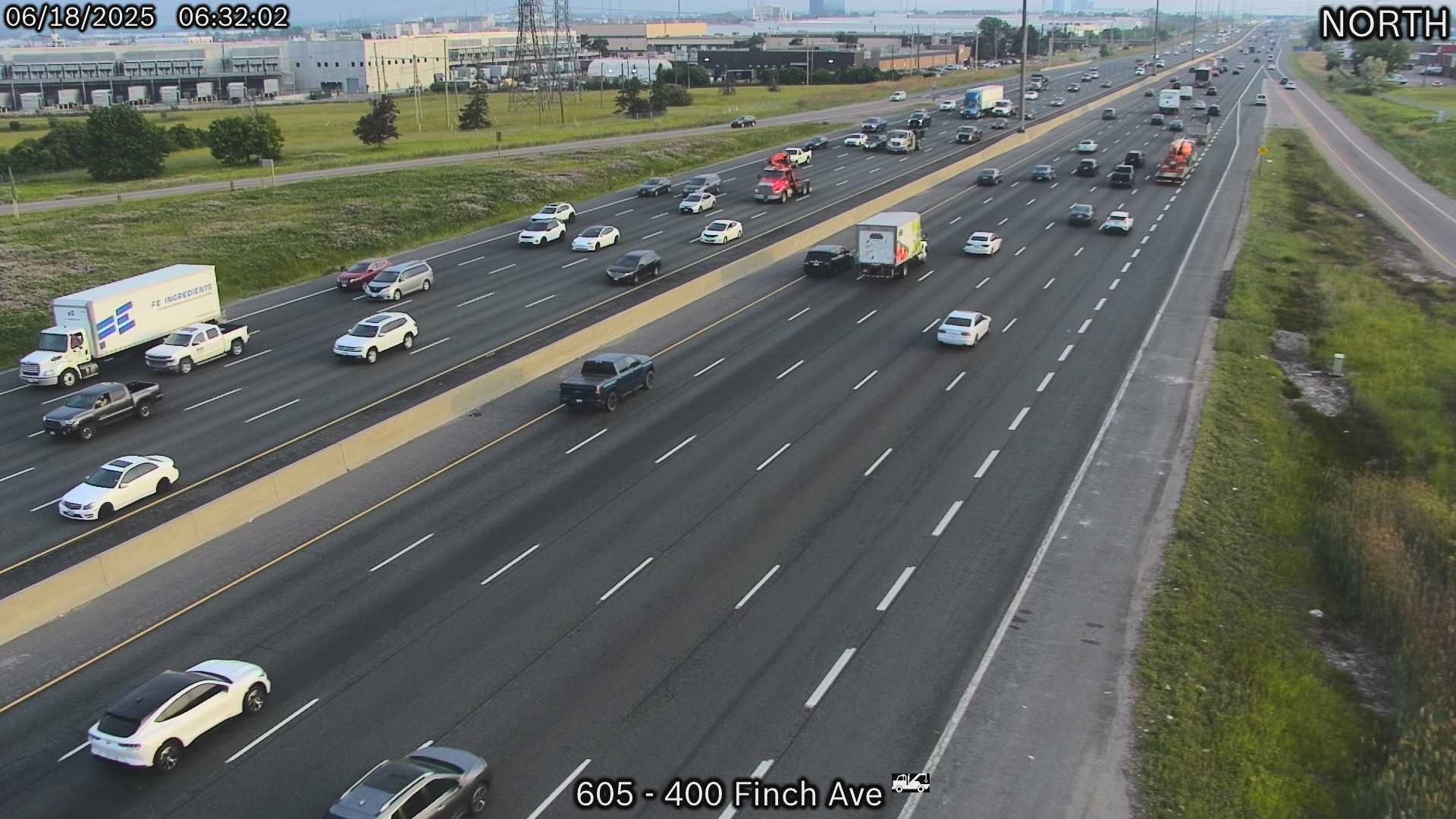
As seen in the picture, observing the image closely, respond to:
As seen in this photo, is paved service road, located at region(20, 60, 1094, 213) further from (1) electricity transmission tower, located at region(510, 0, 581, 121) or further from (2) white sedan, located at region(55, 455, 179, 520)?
(2) white sedan, located at region(55, 455, 179, 520)

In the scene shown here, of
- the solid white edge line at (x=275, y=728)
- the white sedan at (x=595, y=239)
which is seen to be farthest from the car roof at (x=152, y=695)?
the white sedan at (x=595, y=239)

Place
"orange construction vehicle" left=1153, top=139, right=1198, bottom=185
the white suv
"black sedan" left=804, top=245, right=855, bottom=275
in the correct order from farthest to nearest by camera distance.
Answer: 1. "orange construction vehicle" left=1153, top=139, right=1198, bottom=185
2. "black sedan" left=804, top=245, right=855, bottom=275
3. the white suv

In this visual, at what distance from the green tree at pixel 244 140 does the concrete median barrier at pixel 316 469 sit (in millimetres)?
55524

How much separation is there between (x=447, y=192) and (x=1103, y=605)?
62.1 meters

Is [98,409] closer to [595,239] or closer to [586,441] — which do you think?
[586,441]

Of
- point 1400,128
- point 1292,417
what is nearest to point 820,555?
point 1292,417

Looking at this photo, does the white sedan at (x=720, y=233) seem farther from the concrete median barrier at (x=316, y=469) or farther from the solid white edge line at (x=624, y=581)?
the solid white edge line at (x=624, y=581)

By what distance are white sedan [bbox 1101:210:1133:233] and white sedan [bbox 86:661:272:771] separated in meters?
55.4

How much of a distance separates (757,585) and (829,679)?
398 cm

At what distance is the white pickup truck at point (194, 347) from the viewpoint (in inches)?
1629

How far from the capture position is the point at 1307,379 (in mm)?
41594

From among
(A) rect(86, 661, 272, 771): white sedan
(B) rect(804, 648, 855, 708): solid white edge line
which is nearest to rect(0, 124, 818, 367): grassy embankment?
(A) rect(86, 661, 272, 771): white sedan

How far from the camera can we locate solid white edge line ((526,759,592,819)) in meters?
17.4

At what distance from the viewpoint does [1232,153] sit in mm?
97062
